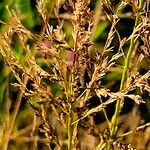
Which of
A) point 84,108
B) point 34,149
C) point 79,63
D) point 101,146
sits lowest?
point 34,149

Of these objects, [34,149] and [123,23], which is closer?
[34,149]

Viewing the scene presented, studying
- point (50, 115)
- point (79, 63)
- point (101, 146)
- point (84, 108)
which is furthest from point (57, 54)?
point (50, 115)

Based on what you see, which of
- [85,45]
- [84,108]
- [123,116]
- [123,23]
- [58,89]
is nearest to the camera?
[85,45]

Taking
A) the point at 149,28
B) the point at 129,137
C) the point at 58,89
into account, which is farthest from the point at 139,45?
the point at 58,89

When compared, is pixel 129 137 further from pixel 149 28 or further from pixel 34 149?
pixel 149 28

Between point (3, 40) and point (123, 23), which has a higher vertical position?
point (3, 40)

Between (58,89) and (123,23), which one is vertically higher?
(123,23)

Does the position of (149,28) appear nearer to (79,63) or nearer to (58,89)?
(79,63)

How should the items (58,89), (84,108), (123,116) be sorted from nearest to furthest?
(84,108)
(123,116)
(58,89)

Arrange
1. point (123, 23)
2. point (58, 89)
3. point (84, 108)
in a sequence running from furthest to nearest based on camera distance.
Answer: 1. point (123, 23)
2. point (58, 89)
3. point (84, 108)
